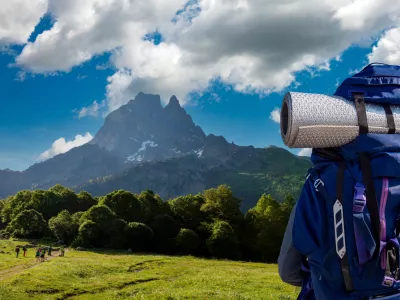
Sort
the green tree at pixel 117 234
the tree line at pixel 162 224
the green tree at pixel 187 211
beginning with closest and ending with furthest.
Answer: the green tree at pixel 117 234
the tree line at pixel 162 224
the green tree at pixel 187 211

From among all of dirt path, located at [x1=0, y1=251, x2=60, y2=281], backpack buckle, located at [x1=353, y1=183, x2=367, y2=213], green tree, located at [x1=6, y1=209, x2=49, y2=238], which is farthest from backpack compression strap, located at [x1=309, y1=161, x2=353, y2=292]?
green tree, located at [x1=6, y1=209, x2=49, y2=238]

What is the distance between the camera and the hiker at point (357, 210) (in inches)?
109

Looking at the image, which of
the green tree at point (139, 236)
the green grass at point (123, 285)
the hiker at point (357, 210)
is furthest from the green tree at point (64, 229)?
the hiker at point (357, 210)

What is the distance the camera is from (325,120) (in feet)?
9.71

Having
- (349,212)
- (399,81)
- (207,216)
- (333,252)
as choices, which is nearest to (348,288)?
(333,252)

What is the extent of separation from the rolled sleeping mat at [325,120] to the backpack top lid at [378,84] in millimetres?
78

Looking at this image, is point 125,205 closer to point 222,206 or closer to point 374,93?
point 222,206

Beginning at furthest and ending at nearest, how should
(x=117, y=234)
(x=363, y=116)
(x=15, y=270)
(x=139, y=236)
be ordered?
(x=139, y=236)
(x=117, y=234)
(x=15, y=270)
(x=363, y=116)

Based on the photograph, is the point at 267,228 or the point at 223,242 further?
the point at 267,228

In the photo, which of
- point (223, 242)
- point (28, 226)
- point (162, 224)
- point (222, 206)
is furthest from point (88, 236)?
point (222, 206)

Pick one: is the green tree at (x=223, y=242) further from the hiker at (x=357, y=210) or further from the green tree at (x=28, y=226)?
the hiker at (x=357, y=210)

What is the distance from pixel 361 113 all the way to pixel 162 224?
71.2 meters

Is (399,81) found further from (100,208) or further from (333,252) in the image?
(100,208)

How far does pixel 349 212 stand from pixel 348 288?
21.9 inches
